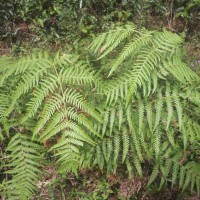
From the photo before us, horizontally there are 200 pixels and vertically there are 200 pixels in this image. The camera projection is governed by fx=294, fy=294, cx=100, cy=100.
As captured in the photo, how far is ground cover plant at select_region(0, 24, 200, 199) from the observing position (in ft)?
7.39

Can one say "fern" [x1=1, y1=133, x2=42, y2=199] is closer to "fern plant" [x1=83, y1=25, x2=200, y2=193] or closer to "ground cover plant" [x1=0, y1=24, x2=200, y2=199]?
"ground cover plant" [x1=0, y1=24, x2=200, y2=199]

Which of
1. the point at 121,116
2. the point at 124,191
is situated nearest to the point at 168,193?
the point at 124,191

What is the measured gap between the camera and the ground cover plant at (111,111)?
225 cm

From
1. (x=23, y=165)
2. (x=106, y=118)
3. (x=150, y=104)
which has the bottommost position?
(x=23, y=165)

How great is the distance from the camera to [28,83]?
92.4 inches

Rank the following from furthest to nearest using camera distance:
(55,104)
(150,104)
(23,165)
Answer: (23,165), (150,104), (55,104)

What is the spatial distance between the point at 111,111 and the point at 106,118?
75 mm

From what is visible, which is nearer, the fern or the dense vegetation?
the dense vegetation

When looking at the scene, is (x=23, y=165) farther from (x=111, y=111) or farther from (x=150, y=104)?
(x=150, y=104)

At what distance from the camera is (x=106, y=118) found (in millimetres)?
2418

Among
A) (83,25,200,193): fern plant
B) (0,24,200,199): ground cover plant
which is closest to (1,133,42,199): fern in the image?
(0,24,200,199): ground cover plant

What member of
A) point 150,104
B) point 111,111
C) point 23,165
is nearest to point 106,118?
point 111,111

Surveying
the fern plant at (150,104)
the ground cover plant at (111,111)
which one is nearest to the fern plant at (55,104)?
the ground cover plant at (111,111)

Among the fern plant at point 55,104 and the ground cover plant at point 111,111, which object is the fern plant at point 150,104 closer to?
the ground cover plant at point 111,111
